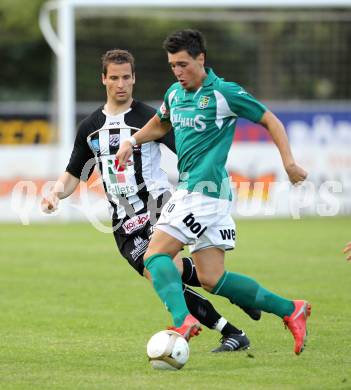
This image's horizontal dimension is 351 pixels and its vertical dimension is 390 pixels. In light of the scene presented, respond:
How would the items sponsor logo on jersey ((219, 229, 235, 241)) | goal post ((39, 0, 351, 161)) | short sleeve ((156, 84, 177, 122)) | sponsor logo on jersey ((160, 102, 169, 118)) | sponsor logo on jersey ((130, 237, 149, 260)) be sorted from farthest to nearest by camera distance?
goal post ((39, 0, 351, 161)) → sponsor logo on jersey ((130, 237, 149, 260)) → sponsor logo on jersey ((160, 102, 169, 118)) → short sleeve ((156, 84, 177, 122)) → sponsor logo on jersey ((219, 229, 235, 241))

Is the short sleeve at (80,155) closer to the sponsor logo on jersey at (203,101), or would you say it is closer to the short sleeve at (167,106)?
the short sleeve at (167,106)

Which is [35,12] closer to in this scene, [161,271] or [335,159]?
[335,159]

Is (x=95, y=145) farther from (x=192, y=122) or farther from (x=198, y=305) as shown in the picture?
(x=198, y=305)

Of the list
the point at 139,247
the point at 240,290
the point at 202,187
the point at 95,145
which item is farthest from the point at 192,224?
the point at 95,145

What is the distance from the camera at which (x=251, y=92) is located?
24.2 meters

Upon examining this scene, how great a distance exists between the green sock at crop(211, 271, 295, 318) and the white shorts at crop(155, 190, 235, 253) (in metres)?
0.25

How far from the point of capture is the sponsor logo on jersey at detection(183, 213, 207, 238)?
666 centimetres

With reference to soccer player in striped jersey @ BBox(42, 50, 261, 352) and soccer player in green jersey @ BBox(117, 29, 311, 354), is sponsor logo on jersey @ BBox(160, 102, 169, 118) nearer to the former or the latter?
soccer player in green jersey @ BBox(117, 29, 311, 354)

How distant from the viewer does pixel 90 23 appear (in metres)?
23.8

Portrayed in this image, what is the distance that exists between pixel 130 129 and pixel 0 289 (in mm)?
4161

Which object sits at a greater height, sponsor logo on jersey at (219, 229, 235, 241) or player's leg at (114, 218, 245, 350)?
sponsor logo on jersey at (219, 229, 235, 241)

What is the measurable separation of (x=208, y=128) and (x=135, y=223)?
1.28 m

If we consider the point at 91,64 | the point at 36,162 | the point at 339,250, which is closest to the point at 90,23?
the point at 91,64

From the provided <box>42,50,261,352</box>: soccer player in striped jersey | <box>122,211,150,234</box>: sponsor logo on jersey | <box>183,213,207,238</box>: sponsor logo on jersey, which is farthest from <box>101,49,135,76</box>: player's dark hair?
<box>183,213,207,238</box>: sponsor logo on jersey
